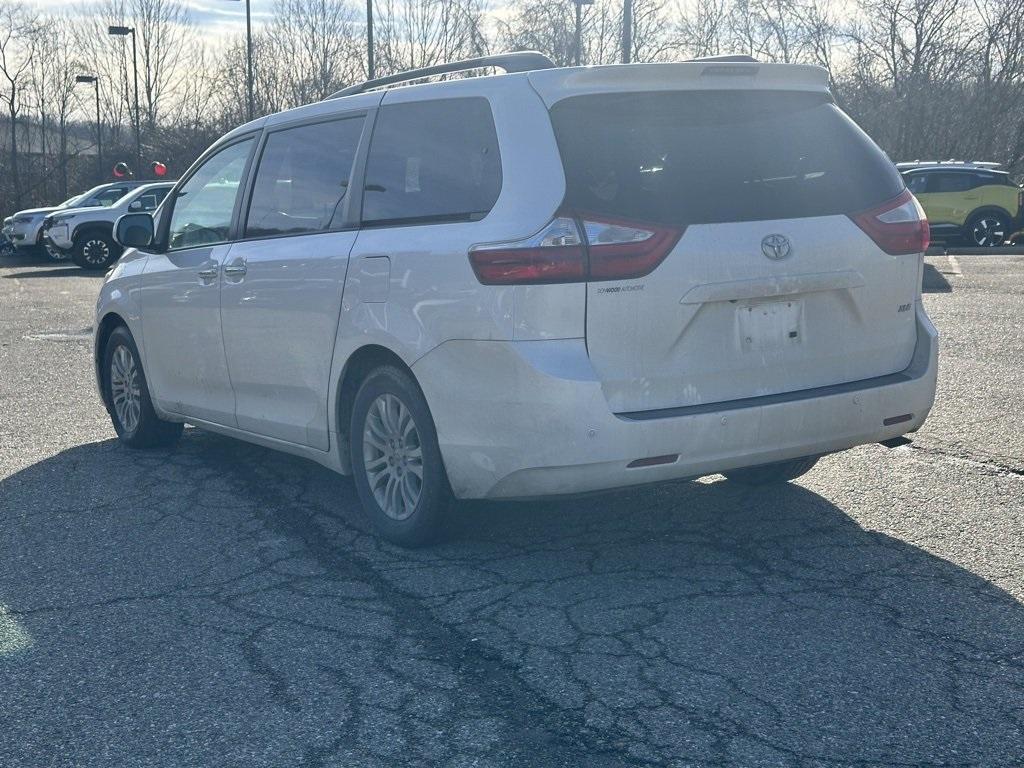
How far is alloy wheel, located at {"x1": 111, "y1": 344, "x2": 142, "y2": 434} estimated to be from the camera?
7.08 meters

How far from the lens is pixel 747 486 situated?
18.9 ft

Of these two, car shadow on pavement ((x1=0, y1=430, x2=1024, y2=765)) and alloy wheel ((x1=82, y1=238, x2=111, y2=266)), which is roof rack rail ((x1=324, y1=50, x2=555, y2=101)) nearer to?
car shadow on pavement ((x1=0, y1=430, x2=1024, y2=765))

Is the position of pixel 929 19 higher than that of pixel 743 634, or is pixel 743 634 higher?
pixel 929 19

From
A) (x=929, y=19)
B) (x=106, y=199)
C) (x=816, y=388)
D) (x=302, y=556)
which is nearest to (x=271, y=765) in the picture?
(x=302, y=556)

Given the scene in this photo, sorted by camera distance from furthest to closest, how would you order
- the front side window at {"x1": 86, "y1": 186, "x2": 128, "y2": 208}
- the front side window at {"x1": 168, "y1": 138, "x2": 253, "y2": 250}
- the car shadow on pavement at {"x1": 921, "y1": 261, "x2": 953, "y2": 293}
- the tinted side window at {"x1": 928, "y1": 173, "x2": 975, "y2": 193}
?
the tinted side window at {"x1": 928, "y1": 173, "x2": 975, "y2": 193} → the front side window at {"x1": 86, "y1": 186, "x2": 128, "y2": 208} → the car shadow on pavement at {"x1": 921, "y1": 261, "x2": 953, "y2": 293} → the front side window at {"x1": 168, "y1": 138, "x2": 253, "y2": 250}

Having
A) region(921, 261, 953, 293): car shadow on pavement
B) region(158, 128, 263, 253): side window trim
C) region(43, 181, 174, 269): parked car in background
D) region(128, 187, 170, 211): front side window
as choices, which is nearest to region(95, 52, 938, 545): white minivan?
region(158, 128, 263, 253): side window trim

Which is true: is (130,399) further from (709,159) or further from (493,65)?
(709,159)

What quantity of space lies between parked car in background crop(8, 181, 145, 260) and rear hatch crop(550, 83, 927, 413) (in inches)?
875

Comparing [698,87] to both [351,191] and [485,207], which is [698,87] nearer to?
[485,207]

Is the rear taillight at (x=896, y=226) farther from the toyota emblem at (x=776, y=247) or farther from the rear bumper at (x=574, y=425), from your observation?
the rear bumper at (x=574, y=425)

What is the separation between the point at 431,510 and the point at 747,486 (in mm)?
1699

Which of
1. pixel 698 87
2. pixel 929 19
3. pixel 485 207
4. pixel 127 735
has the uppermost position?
pixel 929 19

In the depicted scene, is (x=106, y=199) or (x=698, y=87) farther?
(x=106, y=199)

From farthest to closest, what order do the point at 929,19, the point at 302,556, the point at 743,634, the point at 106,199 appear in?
the point at 929,19
the point at 106,199
the point at 302,556
the point at 743,634
